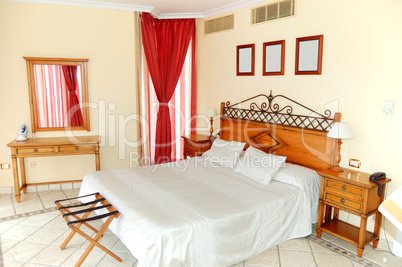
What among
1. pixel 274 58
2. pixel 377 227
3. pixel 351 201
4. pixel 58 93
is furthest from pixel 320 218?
pixel 58 93

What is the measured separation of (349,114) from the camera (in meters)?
3.29

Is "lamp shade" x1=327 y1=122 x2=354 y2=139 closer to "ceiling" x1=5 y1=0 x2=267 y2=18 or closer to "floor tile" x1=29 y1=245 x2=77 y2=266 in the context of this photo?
"ceiling" x1=5 y1=0 x2=267 y2=18

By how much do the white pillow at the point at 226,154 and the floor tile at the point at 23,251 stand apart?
2219mm

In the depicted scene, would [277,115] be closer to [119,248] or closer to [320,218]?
[320,218]

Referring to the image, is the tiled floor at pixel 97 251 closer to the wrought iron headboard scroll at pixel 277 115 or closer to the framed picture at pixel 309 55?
the wrought iron headboard scroll at pixel 277 115

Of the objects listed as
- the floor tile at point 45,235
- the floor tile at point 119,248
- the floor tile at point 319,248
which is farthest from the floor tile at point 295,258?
the floor tile at point 45,235

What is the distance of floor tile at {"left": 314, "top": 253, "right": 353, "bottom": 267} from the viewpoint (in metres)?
2.85

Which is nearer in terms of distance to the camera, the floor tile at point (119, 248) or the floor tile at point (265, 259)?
the floor tile at point (265, 259)

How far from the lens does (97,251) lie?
3.00 m

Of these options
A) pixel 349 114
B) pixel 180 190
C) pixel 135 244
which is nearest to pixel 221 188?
pixel 180 190

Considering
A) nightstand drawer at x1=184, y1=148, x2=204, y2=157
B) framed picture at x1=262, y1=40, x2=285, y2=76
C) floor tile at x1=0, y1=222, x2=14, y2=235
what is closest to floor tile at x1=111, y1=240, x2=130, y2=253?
floor tile at x1=0, y1=222, x2=14, y2=235

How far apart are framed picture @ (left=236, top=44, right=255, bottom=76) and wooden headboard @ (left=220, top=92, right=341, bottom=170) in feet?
1.35

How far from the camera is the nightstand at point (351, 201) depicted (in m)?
2.87

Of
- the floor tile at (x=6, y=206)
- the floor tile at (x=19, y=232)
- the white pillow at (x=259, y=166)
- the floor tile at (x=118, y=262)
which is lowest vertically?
the floor tile at (x=118, y=262)
